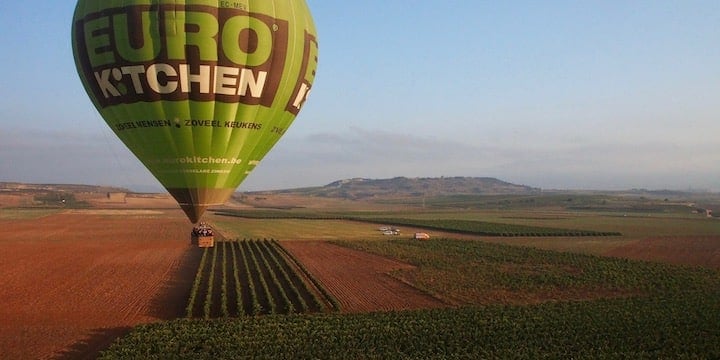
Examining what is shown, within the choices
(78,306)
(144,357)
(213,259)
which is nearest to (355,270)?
(213,259)

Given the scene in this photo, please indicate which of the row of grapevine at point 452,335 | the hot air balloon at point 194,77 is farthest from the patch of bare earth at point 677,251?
the hot air balloon at point 194,77

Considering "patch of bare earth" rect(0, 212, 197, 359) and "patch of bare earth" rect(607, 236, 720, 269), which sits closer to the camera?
"patch of bare earth" rect(0, 212, 197, 359)

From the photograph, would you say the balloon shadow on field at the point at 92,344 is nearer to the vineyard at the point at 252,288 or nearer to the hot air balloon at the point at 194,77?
the vineyard at the point at 252,288

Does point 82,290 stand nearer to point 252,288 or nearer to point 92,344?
point 252,288

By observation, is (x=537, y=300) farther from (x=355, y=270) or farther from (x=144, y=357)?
(x=144, y=357)

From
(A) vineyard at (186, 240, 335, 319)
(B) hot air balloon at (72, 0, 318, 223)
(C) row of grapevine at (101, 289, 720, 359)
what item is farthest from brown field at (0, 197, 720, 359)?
(B) hot air balloon at (72, 0, 318, 223)

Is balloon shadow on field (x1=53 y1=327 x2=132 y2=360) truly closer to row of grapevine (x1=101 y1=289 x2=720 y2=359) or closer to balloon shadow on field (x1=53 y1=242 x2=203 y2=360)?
balloon shadow on field (x1=53 y1=242 x2=203 y2=360)
